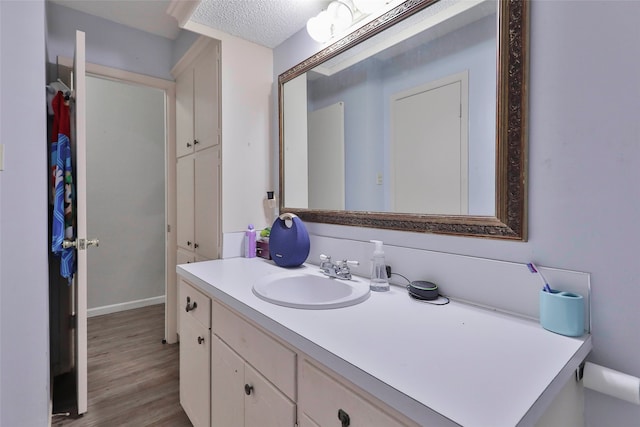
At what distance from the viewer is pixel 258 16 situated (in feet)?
5.03

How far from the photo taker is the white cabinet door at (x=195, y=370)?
1295 mm

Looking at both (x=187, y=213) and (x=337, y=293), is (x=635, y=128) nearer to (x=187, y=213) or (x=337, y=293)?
(x=337, y=293)

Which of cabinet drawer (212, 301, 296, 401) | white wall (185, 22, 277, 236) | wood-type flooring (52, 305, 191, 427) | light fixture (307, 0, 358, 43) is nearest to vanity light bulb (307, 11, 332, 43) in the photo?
light fixture (307, 0, 358, 43)

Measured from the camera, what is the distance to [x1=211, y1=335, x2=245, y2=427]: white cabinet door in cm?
105

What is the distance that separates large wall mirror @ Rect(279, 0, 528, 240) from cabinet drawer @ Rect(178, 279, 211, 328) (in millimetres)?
647

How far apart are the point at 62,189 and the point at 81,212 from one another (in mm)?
181

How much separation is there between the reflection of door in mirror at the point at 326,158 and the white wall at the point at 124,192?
7.39ft

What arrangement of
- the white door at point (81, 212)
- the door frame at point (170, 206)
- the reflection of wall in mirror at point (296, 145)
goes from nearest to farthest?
the white door at point (81, 212), the reflection of wall in mirror at point (296, 145), the door frame at point (170, 206)

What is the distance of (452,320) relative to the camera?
83 cm

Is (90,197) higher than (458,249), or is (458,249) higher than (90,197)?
(90,197)

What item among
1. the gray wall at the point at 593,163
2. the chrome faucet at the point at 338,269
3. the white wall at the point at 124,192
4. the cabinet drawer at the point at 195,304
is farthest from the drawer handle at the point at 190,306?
the white wall at the point at 124,192

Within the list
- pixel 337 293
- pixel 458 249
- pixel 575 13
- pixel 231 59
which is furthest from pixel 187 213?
pixel 575 13

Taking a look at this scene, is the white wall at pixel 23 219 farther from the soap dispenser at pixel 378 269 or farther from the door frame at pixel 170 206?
the soap dispenser at pixel 378 269

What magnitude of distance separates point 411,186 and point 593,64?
0.58m
